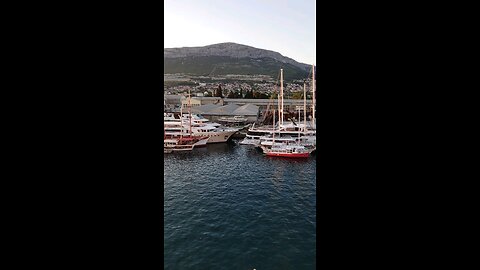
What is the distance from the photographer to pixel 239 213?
10.3 m

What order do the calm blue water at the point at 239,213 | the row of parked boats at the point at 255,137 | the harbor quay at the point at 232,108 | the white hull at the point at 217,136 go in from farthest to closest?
the harbor quay at the point at 232,108 → the white hull at the point at 217,136 → the row of parked boats at the point at 255,137 → the calm blue water at the point at 239,213

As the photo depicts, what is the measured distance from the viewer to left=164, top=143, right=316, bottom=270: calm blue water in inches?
309

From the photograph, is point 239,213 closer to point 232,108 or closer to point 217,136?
point 217,136

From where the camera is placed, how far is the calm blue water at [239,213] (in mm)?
7844

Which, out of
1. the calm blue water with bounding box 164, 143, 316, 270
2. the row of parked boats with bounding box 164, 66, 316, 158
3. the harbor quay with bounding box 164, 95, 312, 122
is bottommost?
the calm blue water with bounding box 164, 143, 316, 270

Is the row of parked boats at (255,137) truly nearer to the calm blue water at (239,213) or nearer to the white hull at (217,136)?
the white hull at (217,136)

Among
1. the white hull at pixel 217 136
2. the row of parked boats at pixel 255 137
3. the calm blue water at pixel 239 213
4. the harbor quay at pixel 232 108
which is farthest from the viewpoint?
the harbor quay at pixel 232 108

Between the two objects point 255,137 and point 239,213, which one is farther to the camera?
point 255,137

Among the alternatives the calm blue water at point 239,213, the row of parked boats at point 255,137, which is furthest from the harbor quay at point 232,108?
the calm blue water at point 239,213

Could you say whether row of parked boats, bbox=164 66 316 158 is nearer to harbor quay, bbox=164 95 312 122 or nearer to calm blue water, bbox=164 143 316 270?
calm blue water, bbox=164 143 316 270

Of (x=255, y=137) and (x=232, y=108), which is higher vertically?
(x=232, y=108)

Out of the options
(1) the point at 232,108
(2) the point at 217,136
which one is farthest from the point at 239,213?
(1) the point at 232,108

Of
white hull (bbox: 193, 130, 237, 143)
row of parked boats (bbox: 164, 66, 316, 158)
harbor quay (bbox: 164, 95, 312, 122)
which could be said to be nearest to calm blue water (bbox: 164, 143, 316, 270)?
row of parked boats (bbox: 164, 66, 316, 158)

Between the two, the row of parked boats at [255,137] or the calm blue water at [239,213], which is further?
the row of parked boats at [255,137]
